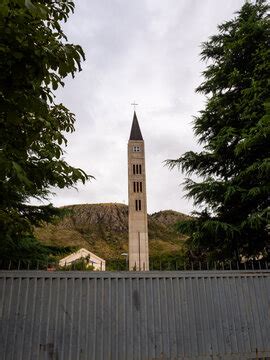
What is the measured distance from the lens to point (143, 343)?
4738mm

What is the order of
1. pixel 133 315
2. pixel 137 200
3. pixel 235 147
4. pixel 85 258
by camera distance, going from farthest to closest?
pixel 137 200 < pixel 235 147 < pixel 85 258 < pixel 133 315

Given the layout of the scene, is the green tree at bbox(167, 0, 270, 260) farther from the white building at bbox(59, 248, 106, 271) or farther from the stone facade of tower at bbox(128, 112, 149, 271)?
the stone facade of tower at bbox(128, 112, 149, 271)

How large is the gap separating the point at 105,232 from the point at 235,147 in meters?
Answer: 108

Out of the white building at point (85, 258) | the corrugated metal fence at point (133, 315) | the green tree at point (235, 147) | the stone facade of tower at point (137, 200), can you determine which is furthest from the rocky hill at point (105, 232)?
the corrugated metal fence at point (133, 315)

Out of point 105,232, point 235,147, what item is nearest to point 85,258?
point 235,147

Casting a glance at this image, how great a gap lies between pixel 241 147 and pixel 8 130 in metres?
6.58

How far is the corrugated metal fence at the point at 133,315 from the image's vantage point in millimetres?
4445

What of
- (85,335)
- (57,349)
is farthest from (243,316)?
(57,349)

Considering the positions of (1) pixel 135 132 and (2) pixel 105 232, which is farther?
(2) pixel 105 232

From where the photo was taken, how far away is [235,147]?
9078 millimetres

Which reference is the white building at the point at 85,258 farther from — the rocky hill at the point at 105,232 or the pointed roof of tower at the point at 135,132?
the rocky hill at the point at 105,232

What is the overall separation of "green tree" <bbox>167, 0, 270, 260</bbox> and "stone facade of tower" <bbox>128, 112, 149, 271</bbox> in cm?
3375

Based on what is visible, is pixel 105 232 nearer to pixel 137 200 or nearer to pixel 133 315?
pixel 137 200

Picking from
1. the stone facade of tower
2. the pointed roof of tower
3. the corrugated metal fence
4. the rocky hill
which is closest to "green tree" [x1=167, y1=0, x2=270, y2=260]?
the corrugated metal fence
